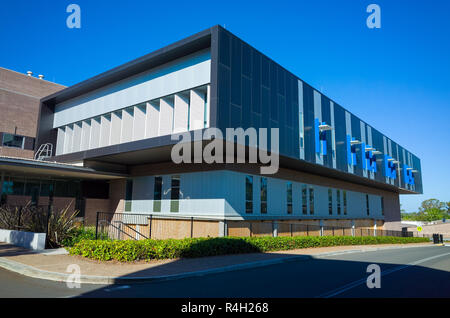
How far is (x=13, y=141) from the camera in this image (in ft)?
98.0

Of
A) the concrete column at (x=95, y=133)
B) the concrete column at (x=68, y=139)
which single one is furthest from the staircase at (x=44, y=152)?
the concrete column at (x=95, y=133)

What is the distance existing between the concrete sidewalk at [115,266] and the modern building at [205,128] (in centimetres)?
571

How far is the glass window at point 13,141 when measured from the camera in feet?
96.0

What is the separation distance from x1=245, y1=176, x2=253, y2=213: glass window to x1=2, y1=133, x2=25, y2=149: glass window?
72.3 ft

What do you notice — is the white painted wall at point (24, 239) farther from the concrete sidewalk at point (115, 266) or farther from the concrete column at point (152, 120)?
the concrete column at point (152, 120)

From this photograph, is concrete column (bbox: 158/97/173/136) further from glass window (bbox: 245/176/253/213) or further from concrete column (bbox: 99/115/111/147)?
glass window (bbox: 245/176/253/213)

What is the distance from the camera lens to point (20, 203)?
73.2ft

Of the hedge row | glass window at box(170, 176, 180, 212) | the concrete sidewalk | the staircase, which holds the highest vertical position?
the staircase

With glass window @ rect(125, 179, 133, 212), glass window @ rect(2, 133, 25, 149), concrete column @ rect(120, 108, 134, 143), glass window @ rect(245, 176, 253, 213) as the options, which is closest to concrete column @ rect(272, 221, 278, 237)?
glass window @ rect(245, 176, 253, 213)

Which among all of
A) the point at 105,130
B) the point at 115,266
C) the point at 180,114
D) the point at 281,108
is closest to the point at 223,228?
the point at 180,114

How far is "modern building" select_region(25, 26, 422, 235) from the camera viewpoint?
1772 cm

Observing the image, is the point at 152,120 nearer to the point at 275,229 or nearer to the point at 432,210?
the point at 275,229
